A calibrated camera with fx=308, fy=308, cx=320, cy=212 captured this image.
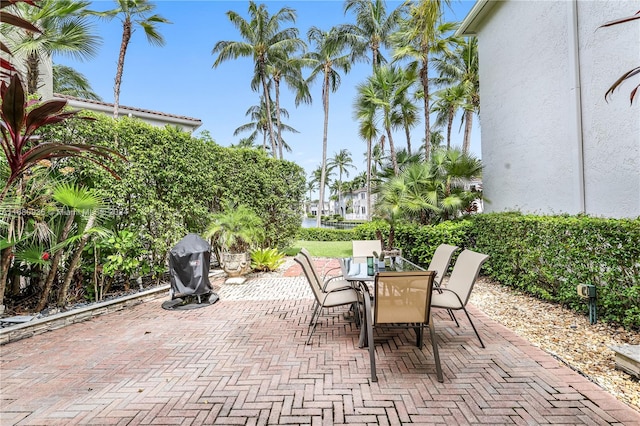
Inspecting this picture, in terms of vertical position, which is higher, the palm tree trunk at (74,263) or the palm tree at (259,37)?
the palm tree at (259,37)

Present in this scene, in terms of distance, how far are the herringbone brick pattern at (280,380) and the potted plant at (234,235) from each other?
3257 mm

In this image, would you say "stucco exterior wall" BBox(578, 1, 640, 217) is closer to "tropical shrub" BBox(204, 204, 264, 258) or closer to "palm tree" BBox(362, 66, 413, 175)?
"tropical shrub" BBox(204, 204, 264, 258)

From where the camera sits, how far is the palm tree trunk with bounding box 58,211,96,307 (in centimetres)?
496

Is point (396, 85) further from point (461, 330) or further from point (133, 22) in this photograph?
point (461, 330)

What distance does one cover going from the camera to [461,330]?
430cm

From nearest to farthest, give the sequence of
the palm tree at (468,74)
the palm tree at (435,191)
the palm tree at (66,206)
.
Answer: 1. the palm tree at (66,206)
2. the palm tree at (435,191)
3. the palm tree at (468,74)

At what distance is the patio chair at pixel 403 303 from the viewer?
3.13 m

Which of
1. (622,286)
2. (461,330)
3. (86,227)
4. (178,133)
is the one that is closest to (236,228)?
(178,133)

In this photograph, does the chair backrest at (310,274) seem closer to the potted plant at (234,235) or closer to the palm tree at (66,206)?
the palm tree at (66,206)

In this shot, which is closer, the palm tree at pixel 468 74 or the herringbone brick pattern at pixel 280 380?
the herringbone brick pattern at pixel 280 380

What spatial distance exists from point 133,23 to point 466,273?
16591 mm

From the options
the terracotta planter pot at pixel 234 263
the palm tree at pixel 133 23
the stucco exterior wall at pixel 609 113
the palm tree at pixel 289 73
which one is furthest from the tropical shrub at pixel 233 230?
the palm tree at pixel 289 73

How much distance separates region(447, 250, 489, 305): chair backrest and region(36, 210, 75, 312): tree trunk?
5917 mm

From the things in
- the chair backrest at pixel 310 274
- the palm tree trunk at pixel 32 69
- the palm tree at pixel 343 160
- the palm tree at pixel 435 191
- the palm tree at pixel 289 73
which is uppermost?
the palm tree at pixel 343 160
